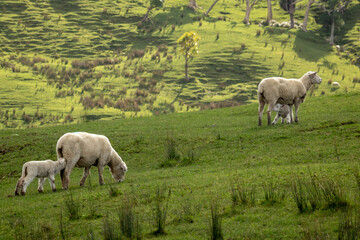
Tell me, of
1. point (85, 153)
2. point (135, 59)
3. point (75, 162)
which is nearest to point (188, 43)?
point (135, 59)

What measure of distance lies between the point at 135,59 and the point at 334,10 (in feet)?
133

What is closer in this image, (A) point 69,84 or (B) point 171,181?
(B) point 171,181

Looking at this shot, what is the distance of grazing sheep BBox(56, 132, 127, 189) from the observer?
52.1 feet

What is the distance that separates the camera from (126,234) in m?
9.55

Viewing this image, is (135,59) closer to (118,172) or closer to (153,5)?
(153,5)

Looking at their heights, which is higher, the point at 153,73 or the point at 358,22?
the point at 358,22

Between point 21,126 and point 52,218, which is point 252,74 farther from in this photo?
point 52,218

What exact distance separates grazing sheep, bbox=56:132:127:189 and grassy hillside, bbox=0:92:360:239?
0.71 meters

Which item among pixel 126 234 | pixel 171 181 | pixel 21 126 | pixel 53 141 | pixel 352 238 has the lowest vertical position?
pixel 21 126

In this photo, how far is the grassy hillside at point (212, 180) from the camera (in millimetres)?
9875

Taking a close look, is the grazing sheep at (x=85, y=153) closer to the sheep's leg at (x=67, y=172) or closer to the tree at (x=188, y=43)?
the sheep's leg at (x=67, y=172)

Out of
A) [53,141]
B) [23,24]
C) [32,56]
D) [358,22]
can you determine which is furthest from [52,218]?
[358,22]

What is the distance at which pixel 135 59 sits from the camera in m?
69.8

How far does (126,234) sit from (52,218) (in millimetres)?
3344
